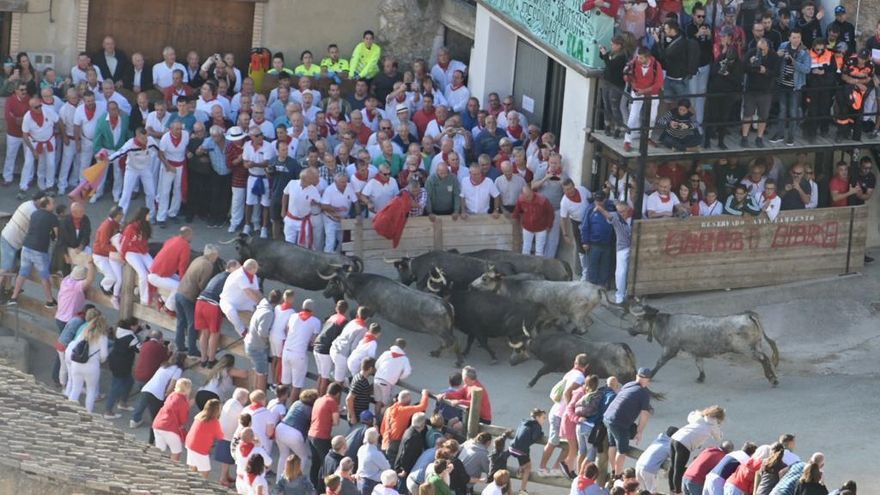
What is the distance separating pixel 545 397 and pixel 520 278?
2.44 meters

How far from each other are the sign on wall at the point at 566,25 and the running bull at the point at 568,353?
15.1ft

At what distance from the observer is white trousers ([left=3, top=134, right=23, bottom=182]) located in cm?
3159

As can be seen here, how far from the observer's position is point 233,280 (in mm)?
25656

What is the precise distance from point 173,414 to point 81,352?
2406mm

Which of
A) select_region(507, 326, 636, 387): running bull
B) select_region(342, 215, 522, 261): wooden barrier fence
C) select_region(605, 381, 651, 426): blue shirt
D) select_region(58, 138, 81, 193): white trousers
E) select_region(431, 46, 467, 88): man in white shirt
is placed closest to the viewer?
select_region(605, 381, 651, 426): blue shirt

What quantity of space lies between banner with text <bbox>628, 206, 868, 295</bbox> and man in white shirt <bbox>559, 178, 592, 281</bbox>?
2.71ft

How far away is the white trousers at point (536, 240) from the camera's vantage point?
1169 inches

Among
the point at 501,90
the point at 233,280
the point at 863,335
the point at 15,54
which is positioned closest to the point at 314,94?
the point at 501,90

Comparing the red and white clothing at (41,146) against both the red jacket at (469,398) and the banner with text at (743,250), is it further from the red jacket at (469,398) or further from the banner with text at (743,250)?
the red jacket at (469,398)

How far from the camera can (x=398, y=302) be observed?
27391 mm

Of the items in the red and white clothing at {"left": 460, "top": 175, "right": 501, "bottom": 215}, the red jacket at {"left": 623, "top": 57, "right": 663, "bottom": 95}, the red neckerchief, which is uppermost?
the red jacket at {"left": 623, "top": 57, "right": 663, "bottom": 95}

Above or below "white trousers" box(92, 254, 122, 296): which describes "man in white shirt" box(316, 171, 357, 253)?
above

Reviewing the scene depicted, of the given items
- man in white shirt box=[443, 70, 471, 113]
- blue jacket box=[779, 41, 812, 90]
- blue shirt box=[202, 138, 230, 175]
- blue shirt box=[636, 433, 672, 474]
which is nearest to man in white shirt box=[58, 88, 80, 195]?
blue shirt box=[202, 138, 230, 175]

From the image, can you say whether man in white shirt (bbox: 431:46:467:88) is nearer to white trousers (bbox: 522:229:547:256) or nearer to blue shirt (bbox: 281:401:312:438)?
white trousers (bbox: 522:229:547:256)
